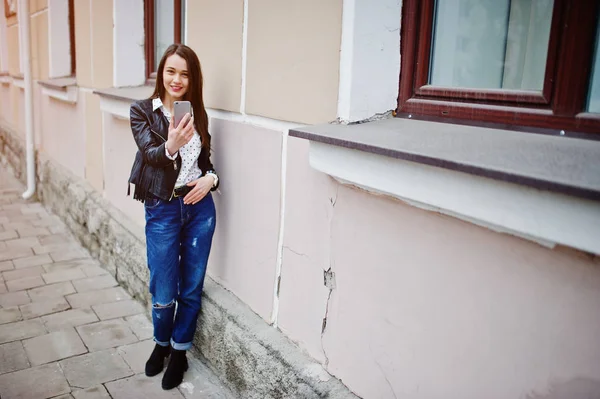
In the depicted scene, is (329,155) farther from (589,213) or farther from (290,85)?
(589,213)

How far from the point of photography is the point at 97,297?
13.3 feet

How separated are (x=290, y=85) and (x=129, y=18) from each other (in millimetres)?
2468

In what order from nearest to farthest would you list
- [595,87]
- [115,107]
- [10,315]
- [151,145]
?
1. [595,87]
2. [151,145]
3. [10,315]
4. [115,107]

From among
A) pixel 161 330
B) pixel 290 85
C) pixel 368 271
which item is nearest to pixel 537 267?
pixel 368 271

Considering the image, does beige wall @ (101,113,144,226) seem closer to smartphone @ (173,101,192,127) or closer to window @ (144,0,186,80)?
window @ (144,0,186,80)

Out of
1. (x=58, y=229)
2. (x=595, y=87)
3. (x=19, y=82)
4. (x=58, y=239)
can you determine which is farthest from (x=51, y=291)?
(x=19, y=82)

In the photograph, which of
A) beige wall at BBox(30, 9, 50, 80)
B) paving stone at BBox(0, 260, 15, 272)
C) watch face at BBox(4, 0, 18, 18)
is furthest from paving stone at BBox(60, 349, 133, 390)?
watch face at BBox(4, 0, 18, 18)

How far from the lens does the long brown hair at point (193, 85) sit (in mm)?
2697

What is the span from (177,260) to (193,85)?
919 mm

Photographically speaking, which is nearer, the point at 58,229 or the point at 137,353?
the point at 137,353

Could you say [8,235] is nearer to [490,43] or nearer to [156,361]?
[156,361]

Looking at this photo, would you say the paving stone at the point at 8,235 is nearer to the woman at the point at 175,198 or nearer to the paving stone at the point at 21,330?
the paving stone at the point at 21,330

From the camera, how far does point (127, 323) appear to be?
12.0 ft

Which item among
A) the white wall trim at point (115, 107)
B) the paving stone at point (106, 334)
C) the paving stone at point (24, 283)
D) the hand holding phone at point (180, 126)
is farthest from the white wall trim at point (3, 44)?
the hand holding phone at point (180, 126)
